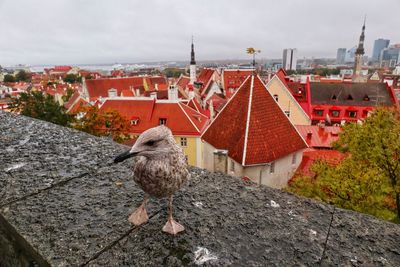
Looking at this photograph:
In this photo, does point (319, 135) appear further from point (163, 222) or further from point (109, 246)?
point (109, 246)

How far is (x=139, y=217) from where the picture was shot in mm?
1684

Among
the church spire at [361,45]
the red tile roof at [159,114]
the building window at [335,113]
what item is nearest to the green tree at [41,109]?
the red tile roof at [159,114]

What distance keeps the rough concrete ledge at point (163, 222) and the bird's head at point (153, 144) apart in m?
0.44

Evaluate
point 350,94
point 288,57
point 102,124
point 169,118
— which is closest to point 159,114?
point 169,118

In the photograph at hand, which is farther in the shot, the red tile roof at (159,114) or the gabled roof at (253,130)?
the red tile roof at (159,114)

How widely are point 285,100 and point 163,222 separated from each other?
24861 mm

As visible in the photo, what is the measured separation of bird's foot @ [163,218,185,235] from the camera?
1.61m

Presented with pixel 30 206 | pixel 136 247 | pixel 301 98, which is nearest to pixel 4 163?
pixel 30 206

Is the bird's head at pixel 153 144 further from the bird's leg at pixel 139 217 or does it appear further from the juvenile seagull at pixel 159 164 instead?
the bird's leg at pixel 139 217

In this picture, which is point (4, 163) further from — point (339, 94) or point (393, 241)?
point (339, 94)

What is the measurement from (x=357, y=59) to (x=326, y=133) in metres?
57.3

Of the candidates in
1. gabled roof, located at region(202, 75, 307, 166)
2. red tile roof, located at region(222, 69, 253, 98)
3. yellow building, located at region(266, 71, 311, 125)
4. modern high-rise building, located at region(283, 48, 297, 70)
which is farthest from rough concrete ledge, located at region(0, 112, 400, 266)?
modern high-rise building, located at region(283, 48, 297, 70)

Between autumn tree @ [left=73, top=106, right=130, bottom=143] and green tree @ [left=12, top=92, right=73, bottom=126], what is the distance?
1055mm

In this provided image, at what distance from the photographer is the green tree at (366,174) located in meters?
9.59
